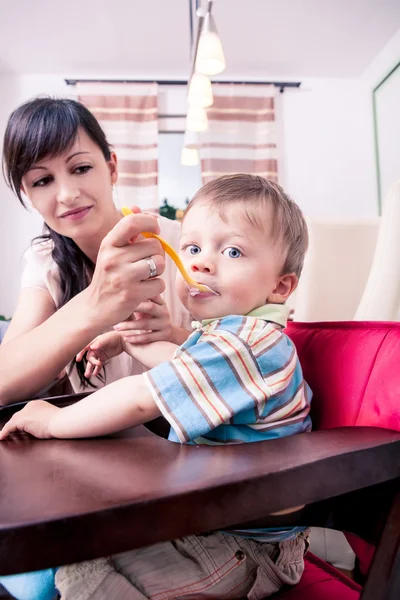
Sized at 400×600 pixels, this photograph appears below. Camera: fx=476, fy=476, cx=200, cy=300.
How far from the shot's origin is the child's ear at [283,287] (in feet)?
2.65

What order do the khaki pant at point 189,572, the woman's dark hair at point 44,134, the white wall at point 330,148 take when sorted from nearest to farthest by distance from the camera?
1. the khaki pant at point 189,572
2. the woman's dark hair at point 44,134
3. the white wall at point 330,148

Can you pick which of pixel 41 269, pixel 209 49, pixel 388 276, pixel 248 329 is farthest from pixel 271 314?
pixel 209 49

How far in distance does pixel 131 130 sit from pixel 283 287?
426 cm

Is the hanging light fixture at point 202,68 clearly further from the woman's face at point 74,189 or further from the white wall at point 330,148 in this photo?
the white wall at point 330,148

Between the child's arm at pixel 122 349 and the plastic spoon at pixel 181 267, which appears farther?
the child's arm at pixel 122 349

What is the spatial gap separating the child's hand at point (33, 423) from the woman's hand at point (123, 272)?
0.61 feet

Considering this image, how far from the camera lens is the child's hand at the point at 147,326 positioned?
955mm

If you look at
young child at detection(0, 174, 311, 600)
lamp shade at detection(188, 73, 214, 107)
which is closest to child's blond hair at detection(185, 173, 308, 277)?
young child at detection(0, 174, 311, 600)

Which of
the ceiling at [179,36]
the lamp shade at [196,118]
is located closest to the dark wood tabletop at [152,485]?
the lamp shade at [196,118]

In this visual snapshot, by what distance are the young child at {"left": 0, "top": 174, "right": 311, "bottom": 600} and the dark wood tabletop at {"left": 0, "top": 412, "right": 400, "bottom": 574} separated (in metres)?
0.05

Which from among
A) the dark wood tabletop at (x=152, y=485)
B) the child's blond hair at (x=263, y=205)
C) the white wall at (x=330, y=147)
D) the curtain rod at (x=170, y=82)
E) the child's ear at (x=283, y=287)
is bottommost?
the dark wood tabletop at (x=152, y=485)

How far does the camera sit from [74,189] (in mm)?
1175

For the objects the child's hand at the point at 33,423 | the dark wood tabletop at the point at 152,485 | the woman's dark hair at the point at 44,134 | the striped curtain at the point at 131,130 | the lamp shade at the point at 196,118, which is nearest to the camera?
the dark wood tabletop at the point at 152,485

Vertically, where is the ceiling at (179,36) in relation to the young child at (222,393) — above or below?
above
